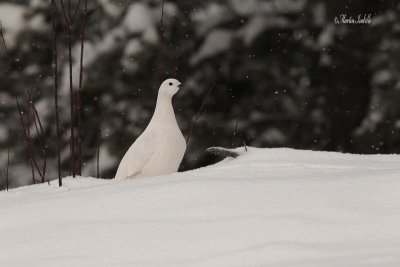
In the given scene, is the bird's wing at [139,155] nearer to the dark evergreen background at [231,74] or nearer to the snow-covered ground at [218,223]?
the snow-covered ground at [218,223]

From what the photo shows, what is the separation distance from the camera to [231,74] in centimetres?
346

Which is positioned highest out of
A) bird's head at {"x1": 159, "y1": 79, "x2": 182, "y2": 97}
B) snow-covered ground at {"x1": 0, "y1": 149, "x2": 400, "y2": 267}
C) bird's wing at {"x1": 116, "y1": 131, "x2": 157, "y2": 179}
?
bird's head at {"x1": 159, "y1": 79, "x2": 182, "y2": 97}

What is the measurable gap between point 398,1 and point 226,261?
2.81 meters

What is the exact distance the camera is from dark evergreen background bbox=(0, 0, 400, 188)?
135 inches

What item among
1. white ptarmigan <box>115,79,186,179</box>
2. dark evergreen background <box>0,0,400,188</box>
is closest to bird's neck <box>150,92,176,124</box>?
white ptarmigan <box>115,79,186,179</box>

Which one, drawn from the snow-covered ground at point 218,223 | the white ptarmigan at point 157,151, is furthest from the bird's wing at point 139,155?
the snow-covered ground at point 218,223

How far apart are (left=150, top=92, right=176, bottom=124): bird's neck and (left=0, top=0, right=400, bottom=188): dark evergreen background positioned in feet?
3.38

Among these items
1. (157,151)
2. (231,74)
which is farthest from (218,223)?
(231,74)

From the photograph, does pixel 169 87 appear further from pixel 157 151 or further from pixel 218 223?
pixel 218 223

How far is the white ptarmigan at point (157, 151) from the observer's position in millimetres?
2230

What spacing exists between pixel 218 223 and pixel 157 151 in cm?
103

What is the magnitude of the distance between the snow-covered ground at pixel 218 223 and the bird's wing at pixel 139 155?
64 cm

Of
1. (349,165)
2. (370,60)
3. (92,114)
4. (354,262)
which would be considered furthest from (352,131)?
(354,262)

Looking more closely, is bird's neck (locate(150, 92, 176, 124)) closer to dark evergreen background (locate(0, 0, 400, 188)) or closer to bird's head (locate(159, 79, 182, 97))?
bird's head (locate(159, 79, 182, 97))
